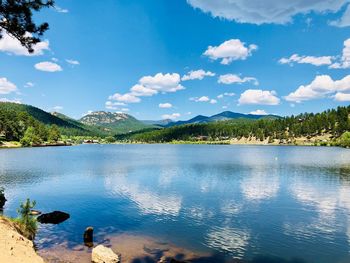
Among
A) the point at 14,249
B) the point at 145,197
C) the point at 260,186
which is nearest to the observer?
the point at 14,249

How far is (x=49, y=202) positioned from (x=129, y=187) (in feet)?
65.9

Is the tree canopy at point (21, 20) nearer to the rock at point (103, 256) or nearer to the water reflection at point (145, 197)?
Answer: the rock at point (103, 256)

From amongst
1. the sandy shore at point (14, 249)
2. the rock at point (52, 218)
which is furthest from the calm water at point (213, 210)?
the sandy shore at point (14, 249)

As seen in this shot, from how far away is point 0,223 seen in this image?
28.3 m

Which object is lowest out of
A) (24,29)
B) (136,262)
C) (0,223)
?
(136,262)

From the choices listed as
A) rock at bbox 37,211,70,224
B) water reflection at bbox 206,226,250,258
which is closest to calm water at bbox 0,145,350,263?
water reflection at bbox 206,226,250,258

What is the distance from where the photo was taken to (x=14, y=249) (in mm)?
23266

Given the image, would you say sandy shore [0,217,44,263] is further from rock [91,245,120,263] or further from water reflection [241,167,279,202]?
water reflection [241,167,279,202]

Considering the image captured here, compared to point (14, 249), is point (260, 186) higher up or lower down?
lower down

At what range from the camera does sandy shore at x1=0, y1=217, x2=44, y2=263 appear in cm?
2153

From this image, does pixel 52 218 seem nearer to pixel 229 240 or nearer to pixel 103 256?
pixel 103 256

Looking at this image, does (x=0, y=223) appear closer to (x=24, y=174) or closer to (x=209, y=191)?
(x=209, y=191)

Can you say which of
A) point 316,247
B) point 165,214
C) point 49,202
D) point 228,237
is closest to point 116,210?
point 165,214

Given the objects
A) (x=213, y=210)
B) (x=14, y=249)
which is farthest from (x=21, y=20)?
(x=213, y=210)
